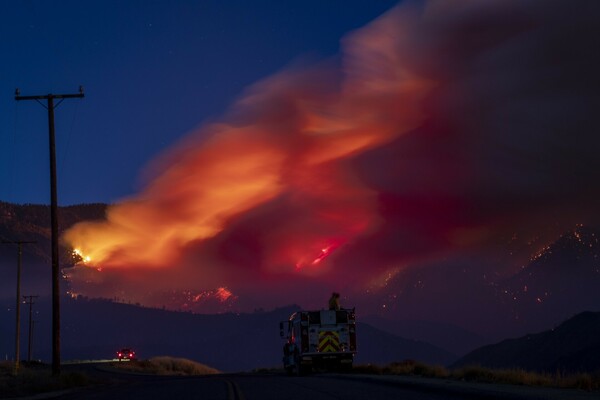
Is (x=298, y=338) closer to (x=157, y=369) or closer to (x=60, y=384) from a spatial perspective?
(x=60, y=384)

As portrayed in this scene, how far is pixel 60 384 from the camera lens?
34781 millimetres

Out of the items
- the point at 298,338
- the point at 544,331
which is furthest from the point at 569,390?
the point at 544,331

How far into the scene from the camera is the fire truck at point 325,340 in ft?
146

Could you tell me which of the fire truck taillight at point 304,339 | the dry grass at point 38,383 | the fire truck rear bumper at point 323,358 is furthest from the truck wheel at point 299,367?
the dry grass at point 38,383

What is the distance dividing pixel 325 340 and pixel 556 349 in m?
135

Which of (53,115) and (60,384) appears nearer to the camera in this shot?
(60,384)

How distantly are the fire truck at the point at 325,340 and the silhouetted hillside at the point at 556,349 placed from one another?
321 ft

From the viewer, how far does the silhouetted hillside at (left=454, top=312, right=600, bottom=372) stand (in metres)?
142

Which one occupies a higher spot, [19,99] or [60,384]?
[19,99]

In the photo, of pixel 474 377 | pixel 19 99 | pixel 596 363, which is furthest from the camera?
pixel 596 363

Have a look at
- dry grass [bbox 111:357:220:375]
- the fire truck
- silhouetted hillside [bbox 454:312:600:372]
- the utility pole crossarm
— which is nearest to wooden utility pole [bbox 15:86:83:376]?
the utility pole crossarm

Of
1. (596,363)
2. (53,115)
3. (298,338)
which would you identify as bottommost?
(596,363)

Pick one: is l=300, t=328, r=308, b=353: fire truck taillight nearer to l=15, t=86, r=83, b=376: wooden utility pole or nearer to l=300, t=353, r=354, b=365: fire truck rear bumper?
l=300, t=353, r=354, b=365: fire truck rear bumper

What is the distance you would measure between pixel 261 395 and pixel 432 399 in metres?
5.80
